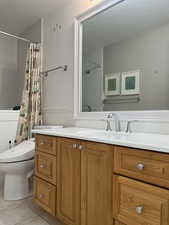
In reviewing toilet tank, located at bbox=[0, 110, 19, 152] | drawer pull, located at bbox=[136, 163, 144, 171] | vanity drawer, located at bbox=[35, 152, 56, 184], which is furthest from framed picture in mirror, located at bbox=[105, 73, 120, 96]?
toilet tank, located at bbox=[0, 110, 19, 152]

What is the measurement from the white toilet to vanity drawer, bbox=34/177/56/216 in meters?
0.30

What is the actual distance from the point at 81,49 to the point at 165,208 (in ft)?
5.46

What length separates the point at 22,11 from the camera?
2.42m

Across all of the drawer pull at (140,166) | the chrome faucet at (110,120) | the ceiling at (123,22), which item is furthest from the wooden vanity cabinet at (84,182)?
the ceiling at (123,22)

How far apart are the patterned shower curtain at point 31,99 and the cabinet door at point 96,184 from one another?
136 cm

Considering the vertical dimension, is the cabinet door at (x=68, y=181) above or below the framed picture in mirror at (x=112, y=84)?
below

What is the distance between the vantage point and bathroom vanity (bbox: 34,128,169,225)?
2.76 ft

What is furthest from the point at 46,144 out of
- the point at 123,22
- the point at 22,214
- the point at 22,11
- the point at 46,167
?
the point at 22,11

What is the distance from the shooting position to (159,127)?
1.35 meters

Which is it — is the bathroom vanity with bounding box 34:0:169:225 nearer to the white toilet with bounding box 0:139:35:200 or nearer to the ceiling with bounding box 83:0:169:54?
the ceiling with bounding box 83:0:169:54

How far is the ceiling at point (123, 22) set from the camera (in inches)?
56.0

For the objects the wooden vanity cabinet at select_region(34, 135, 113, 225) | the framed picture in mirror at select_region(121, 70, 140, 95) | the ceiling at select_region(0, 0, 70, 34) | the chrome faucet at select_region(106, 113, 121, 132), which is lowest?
the wooden vanity cabinet at select_region(34, 135, 113, 225)

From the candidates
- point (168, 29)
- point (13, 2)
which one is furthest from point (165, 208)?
point (13, 2)

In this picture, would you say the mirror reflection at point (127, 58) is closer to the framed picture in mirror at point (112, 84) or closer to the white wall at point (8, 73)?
the framed picture in mirror at point (112, 84)
